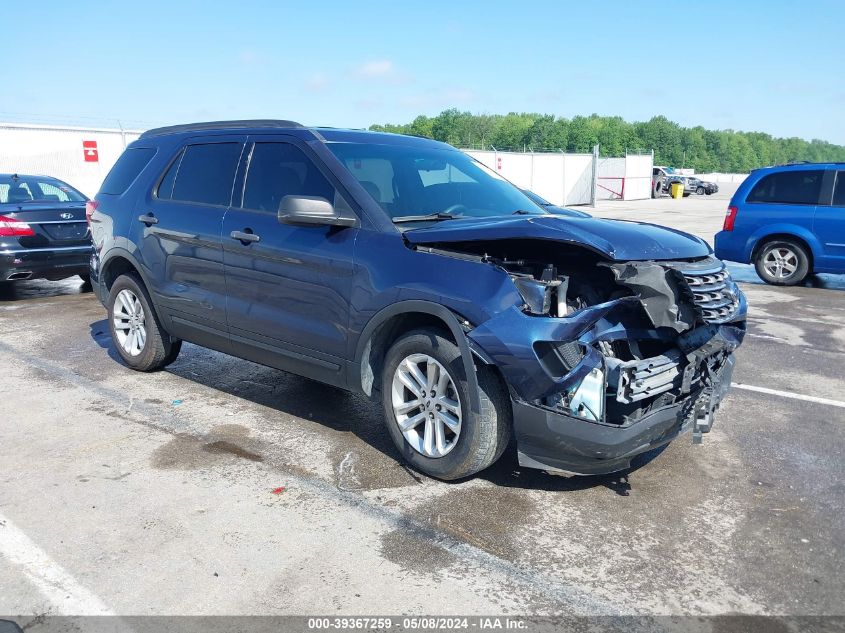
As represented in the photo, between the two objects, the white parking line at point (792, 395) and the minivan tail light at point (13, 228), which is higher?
the minivan tail light at point (13, 228)

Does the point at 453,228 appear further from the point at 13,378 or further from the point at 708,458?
the point at 13,378

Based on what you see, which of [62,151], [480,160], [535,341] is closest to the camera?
[535,341]

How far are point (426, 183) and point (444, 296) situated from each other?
1323 millimetres

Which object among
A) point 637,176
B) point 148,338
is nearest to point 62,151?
point 148,338

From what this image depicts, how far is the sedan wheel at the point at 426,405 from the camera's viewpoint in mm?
3883

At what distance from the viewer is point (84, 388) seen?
575 centimetres

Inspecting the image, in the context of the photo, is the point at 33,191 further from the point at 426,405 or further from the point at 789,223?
the point at 789,223

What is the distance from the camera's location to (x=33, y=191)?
393 inches

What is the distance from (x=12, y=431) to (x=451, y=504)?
10.0 feet

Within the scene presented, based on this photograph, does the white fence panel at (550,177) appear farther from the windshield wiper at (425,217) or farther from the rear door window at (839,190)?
the windshield wiper at (425,217)

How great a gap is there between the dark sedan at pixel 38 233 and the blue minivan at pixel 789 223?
31.1 feet

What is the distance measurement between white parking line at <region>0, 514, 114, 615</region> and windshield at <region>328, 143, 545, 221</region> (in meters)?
2.50

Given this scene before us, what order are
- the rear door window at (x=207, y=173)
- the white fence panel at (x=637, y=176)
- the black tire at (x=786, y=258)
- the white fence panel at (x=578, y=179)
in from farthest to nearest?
the white fence panel at (x=637, y=176) < the white fence panel at (x=578, y=179) < the black tire at (x=786, y=258) < the rear door window at (x=207, y=173)

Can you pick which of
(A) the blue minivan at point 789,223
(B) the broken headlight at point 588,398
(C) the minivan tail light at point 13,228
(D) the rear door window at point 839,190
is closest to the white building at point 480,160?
(A) the blue minivan at point 789,223
